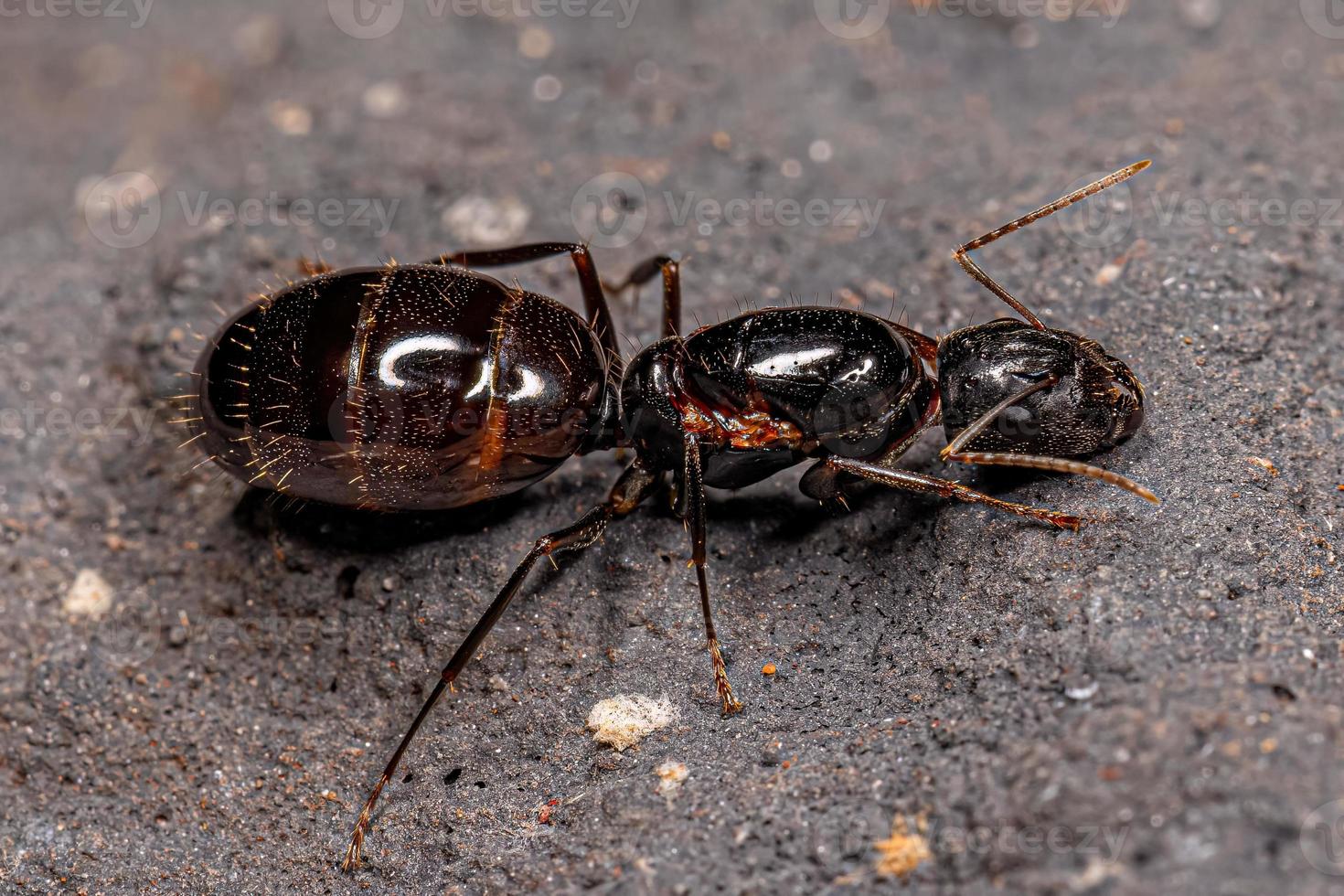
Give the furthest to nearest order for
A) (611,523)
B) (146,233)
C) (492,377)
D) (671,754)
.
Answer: (146,233), (611,523), (492,377), (671,754)

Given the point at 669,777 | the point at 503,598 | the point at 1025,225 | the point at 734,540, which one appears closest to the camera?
the point at 669,777

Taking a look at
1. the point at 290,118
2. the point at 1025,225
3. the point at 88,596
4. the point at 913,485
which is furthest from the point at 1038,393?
the point at 290,118

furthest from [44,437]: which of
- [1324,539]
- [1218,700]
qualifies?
[1324,539]

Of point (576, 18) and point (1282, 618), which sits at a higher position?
point (576, 18)

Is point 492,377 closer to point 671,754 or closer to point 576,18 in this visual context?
point 671,754

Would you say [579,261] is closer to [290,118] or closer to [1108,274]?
[1108,274]

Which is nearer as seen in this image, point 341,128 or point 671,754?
point 671,754

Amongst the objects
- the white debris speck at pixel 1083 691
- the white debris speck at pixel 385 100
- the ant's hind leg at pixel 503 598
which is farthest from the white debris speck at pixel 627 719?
the white debris speck at pixel 385 100
